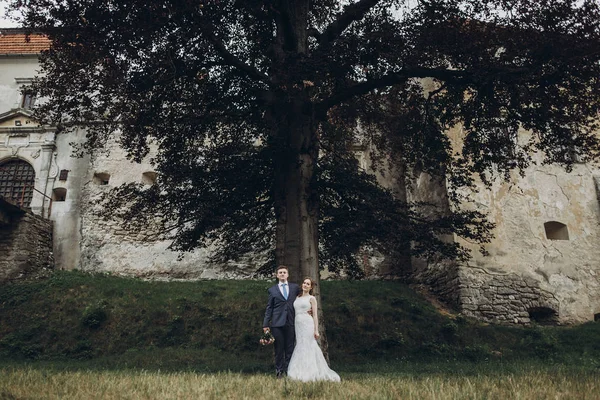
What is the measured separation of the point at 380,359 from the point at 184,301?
20.5ft

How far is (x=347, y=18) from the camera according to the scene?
9164mm

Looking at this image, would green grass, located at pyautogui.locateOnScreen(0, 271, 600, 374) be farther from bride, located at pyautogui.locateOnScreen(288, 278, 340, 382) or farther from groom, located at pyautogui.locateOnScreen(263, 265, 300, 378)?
bride, located at pyautogui.locateOnScreen(288, 278, 340, 382)

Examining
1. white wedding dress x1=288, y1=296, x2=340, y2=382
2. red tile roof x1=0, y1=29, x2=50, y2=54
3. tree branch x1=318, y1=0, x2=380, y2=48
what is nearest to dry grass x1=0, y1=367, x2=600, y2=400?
white wedding dress x1=288, y1=296, x2=340, y2=382

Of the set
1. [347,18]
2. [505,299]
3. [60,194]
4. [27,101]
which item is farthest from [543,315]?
[27,101]

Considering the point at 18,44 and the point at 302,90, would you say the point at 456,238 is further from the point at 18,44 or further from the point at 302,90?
the point at 18,44

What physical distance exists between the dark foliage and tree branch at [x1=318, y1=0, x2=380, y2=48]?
28mm

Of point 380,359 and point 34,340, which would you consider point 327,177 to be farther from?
point 34,340

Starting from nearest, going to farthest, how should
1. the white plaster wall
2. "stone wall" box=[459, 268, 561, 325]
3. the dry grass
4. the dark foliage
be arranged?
the dry grass < the dark foliage < "stone wall" box=[459, 268, 561, 325] < the white plaster wall

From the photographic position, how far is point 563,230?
15.6 metres

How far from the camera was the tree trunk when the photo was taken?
26.5 ft

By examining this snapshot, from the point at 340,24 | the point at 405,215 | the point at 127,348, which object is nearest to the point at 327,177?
the point at 405,215

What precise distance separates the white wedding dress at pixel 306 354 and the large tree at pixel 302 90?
1606 millimetres

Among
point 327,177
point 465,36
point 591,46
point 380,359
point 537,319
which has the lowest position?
point 380,359

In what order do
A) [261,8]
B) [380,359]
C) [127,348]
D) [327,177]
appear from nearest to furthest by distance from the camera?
[261,8] < [327,177] < [380,359] < [127,348]
